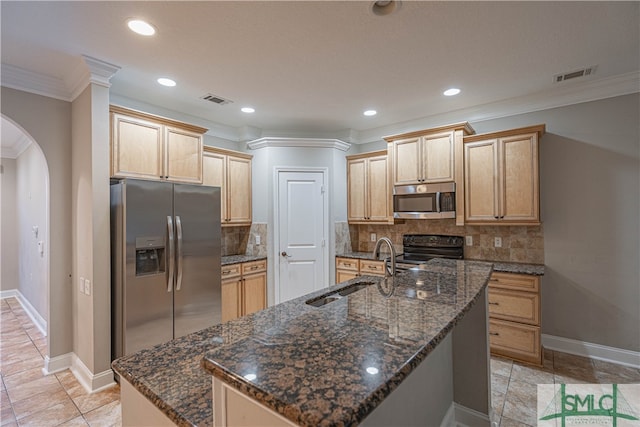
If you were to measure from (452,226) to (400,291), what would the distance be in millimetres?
2724

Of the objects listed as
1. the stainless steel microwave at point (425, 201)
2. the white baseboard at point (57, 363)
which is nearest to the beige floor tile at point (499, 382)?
the stainless steel microwave at point (425, 201)

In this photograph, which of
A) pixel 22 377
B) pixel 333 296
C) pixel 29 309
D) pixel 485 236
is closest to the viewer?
pixel 333 296

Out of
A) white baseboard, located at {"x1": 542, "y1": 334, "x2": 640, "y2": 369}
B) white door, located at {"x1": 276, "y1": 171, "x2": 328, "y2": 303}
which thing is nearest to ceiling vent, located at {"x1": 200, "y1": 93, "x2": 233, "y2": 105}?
white door, located at {"x1": 276, "y1": 171, "x2": 328, "y2": 303}

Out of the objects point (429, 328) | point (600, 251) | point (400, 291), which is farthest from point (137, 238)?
point (600, 251)

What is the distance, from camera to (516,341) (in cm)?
301

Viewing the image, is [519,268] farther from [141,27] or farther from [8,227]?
[8,227]

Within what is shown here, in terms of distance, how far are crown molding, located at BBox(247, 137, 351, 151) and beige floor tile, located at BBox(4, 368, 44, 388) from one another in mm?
3428

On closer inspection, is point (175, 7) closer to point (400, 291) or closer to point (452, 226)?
point (400, 291)

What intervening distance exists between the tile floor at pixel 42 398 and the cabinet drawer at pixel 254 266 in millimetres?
1736

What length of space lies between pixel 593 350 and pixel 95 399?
4.69 meters

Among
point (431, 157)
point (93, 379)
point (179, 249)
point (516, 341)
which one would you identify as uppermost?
point (431, 157)

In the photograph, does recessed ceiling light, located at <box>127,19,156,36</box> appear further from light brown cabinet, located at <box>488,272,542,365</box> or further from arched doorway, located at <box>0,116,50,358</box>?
light brown cabinet, located at <box>488,272,542,365</box>

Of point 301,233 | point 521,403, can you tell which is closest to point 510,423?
point 521,403

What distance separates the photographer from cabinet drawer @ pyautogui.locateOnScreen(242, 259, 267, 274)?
12.9 ft
